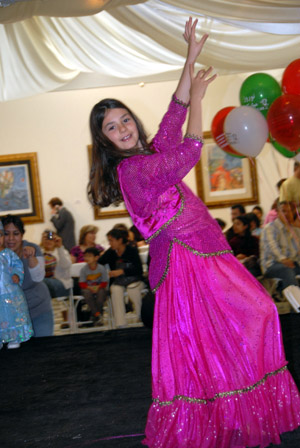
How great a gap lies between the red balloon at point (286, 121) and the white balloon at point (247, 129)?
7cm

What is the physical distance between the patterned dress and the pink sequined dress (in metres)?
2.12

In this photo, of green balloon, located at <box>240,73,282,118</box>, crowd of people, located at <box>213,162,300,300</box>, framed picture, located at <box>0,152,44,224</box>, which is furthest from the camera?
framed picture, located at <box>0,152,44,224</box>

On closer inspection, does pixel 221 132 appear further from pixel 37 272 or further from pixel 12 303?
pixel 12 303

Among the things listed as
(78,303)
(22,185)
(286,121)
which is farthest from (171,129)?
(22,185)

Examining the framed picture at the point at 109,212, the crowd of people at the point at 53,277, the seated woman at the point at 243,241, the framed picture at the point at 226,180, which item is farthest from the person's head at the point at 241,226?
the framed picture at the point at 109,212

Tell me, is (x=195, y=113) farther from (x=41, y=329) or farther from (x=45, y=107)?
(x=45, y=107)

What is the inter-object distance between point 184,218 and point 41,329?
272cm

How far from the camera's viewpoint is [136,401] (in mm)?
2688

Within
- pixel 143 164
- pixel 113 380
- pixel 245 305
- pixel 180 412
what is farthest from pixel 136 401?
pixel 143 164

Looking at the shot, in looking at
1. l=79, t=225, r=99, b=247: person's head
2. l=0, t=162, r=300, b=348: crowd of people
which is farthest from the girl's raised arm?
l=79, t=225, r=99, b=247: person's head

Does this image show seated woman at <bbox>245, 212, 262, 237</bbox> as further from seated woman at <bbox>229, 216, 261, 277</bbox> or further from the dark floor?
the dark floor

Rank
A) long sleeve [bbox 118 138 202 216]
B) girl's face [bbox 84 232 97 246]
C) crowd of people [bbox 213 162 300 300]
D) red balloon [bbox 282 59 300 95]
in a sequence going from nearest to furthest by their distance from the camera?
long sleeve [bbox 118 138 202 216]
red balloon [bbox 282 59 300 95]
crowd of people [bbox 213 162 300 300]
girl's face [bbox 84 232 97 246]

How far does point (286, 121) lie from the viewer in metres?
3.35

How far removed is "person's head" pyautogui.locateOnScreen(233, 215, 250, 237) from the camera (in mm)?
5473
